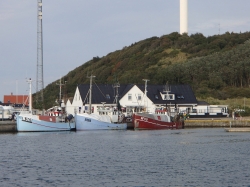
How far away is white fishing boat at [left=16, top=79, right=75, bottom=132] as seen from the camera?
69.5m

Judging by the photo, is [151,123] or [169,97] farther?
[169,97]

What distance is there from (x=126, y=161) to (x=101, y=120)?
33.6 meters

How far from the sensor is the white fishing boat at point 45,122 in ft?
228

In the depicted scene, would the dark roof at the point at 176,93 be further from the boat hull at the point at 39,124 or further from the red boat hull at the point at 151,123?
the boat hull at the point at 39,124

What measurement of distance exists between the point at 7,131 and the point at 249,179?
43472mm

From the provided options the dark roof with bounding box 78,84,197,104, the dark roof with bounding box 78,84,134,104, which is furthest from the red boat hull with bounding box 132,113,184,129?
the dark roof with bounding box 78,84,134,104

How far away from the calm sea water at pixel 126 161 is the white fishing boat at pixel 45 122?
337 inches

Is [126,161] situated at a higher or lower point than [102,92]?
lower

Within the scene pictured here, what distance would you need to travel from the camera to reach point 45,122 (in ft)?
232

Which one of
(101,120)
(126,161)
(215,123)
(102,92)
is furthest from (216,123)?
(126,161)

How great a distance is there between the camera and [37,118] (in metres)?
70.1

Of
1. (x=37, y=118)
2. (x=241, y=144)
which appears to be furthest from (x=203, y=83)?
(x=241, y=144)

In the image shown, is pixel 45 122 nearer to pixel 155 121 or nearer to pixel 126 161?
pixel 155 121

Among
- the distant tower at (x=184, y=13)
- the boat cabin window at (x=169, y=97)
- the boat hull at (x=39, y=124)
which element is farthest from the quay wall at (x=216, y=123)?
the distant tower at (x=184, y=13)
